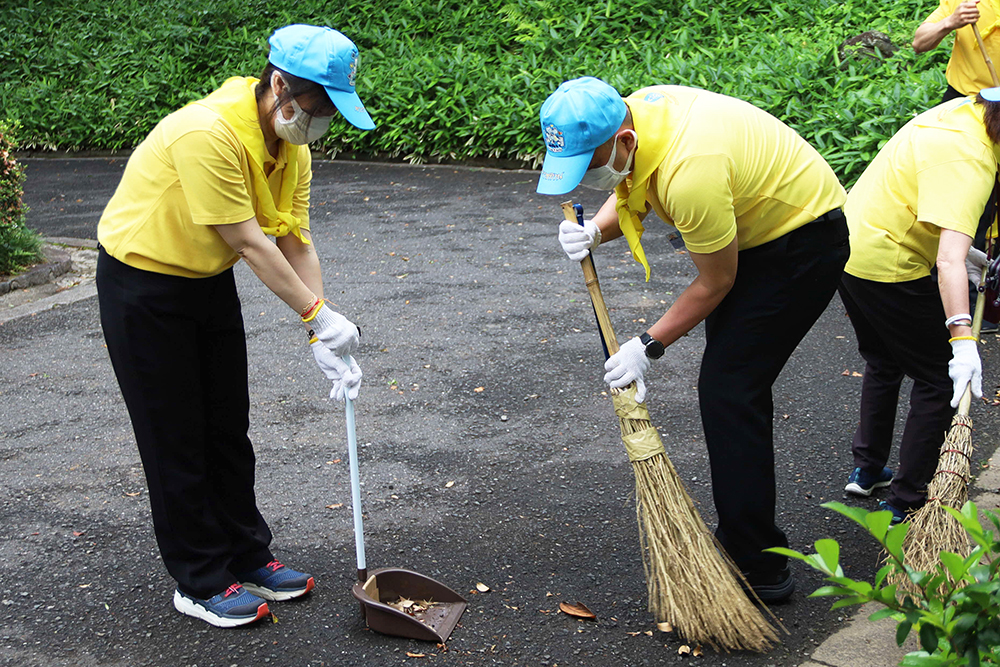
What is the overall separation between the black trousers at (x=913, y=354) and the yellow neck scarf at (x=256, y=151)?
194 centimetres

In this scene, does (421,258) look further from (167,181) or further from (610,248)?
(167,181)

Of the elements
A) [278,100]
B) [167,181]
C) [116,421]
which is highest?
[278,100]

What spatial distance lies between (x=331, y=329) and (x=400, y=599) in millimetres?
912

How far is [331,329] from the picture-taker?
2.79 meters

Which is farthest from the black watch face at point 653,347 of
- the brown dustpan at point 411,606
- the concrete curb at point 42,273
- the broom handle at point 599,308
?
the concrete curb at point 42,273

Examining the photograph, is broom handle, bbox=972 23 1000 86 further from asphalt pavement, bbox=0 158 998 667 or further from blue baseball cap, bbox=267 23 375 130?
blue baseball cap, bbox=267 23 375 130

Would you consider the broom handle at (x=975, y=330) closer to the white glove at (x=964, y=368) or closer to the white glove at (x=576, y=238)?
the white glove at (x=964, y=368)

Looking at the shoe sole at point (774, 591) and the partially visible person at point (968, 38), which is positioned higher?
the partially visible person at point (968, 38)

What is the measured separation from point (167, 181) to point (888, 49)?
29.8 feet

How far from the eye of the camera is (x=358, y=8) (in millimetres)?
14586

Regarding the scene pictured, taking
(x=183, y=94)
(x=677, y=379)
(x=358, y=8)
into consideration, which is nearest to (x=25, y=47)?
(x=183, y=94)

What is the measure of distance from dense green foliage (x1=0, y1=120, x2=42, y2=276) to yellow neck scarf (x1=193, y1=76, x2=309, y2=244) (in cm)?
518

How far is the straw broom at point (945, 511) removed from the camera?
2.70 meters

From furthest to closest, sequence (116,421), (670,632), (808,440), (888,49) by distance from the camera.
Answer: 1. (888,49)
2. (116,421)
3. (808,440)
4. (670,632)
